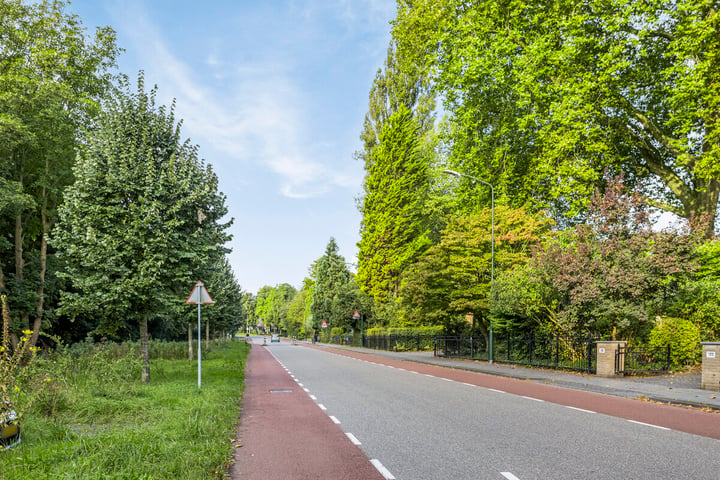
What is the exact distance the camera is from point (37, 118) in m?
18.3

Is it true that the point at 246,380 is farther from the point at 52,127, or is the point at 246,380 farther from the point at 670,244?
the point at 670,244

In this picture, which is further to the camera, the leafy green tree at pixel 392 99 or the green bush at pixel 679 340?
the leafy green tree at pixel 392 99

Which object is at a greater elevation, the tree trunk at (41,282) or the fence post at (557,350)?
the tree trunk at (41,282)

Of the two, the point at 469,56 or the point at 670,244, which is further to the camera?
the point at 469,56

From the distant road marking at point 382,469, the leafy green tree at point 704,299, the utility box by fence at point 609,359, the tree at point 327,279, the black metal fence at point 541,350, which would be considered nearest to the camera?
the distant road marking at point 382,469

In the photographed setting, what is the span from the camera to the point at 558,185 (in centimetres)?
2080

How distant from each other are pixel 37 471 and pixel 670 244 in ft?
55.3

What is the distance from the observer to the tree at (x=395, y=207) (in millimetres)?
42281

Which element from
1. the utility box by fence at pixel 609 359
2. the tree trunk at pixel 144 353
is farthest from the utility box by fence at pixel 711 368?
the tree trunk at pixel 144 353

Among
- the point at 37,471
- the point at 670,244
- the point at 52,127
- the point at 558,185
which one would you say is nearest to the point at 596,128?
Result: the point at 558,185

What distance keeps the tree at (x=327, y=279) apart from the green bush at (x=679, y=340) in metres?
54.0

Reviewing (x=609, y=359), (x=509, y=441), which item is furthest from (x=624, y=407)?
(x=609, y=359)

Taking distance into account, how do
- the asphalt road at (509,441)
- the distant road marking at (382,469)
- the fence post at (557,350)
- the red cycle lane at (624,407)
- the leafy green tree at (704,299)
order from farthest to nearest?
the fence post at (557,350)
the leafy green tree at (704,299)
the red cycle lane at (624,407)
the asphalt road at (509,441)
the distant road marking at (382,469)

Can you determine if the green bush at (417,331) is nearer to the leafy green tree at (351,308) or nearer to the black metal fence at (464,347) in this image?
the black metal fence at (464,347)
